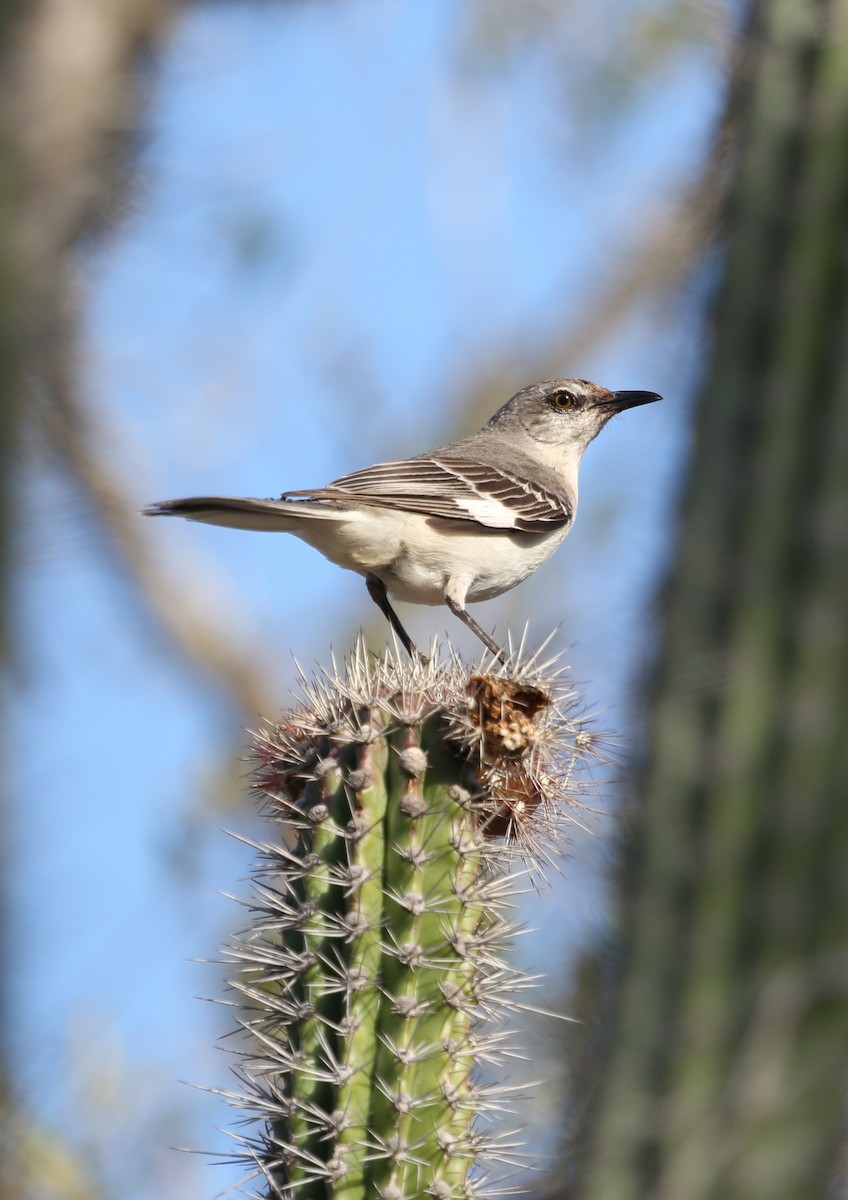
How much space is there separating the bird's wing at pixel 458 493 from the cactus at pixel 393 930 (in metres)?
2.27

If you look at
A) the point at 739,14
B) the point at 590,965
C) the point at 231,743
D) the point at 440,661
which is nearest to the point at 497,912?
the point at 590,965

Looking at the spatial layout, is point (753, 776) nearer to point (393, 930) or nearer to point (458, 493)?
point (393, 930)

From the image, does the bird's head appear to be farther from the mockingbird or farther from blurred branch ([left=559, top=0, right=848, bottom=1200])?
blurred branch ([left=559, top=0, right=848, bottom=1200])

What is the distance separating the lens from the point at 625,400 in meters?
6.85

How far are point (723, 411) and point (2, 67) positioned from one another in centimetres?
145

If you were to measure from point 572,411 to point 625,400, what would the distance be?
28cm

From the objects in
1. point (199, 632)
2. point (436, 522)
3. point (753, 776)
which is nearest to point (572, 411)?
point (436, 522)

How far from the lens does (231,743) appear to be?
12.4 metres

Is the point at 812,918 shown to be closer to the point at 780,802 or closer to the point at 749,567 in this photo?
the point at 780,802

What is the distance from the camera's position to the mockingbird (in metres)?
5.18

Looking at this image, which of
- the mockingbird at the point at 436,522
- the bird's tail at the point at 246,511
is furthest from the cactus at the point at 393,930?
the mockingbird at the point at 436,522

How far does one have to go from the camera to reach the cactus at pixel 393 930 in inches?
102

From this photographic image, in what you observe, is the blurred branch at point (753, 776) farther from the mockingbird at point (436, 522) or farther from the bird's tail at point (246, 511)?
the mockingbird at point (436, 522)

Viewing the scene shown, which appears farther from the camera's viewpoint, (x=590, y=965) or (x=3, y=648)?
(x=590, y=965)
